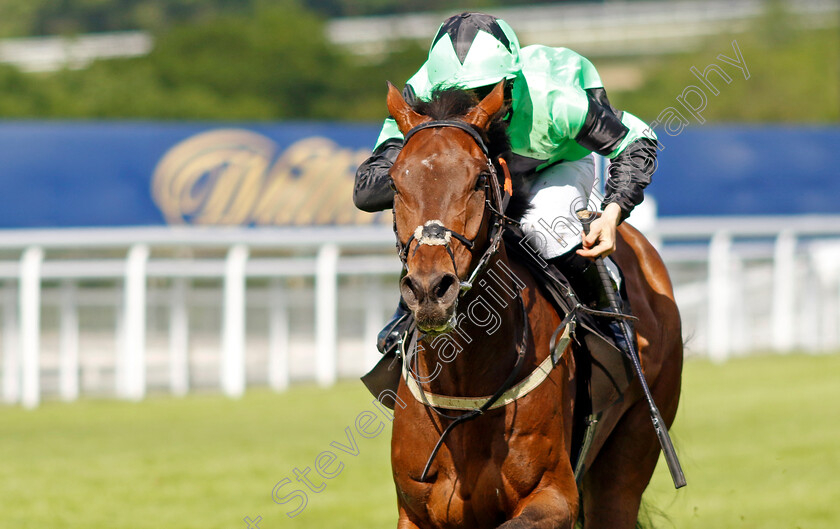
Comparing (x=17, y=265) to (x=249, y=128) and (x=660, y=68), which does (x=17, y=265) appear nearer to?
(x=249, y=128)

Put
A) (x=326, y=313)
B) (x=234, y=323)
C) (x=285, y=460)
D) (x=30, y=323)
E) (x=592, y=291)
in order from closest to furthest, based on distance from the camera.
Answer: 1. (x=592, y=291)
2. (x=285, y=460)
3. (x=30, y=323)
4. (x=234, y=323)
5. (x=326, y=313)

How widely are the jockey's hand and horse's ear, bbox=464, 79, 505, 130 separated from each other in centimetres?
52

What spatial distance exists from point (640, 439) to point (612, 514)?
280mm

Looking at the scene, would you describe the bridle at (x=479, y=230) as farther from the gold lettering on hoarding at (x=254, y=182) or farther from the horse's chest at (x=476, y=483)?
the gold lettering on hoarding at (x=254, y=182)

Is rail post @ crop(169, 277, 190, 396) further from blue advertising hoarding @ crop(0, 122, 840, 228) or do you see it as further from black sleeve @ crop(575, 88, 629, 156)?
black sleeve @ crop(575, 88, 629, 156)

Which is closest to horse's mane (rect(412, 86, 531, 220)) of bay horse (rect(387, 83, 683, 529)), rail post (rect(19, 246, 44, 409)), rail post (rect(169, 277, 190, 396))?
bay horse (rect(387, 83, 683, 529))

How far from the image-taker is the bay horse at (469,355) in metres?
2.77

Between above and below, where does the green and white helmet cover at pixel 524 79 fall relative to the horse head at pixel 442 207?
above

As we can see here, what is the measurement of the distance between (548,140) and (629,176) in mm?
262

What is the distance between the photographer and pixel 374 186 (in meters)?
3.22

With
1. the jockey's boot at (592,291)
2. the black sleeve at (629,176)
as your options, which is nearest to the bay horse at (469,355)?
the jockey's boot at (592,291)

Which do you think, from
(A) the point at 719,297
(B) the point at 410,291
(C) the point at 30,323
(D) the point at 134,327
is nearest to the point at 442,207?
(B) the point at 410,291

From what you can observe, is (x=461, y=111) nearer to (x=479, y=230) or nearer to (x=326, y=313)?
(x=479, y=230)

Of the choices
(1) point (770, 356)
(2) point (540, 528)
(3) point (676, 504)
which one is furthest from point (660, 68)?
(2) point (540, 528)
